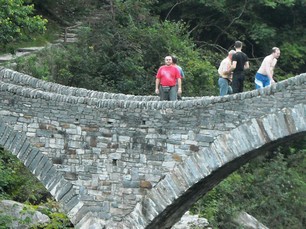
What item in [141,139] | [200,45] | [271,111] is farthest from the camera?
[200,45]

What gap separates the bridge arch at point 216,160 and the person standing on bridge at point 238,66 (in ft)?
3.72

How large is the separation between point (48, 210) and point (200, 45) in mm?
12227

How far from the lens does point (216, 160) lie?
49.1 feet

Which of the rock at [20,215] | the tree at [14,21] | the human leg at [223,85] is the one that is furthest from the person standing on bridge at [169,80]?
the tree at [14,21]

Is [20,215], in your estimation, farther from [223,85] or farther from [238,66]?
[238,66]

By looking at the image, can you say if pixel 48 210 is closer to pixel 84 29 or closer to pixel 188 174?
pixel 188 174

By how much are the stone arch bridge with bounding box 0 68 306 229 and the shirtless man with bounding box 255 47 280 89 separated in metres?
1.19

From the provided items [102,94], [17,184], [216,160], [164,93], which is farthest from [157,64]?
[216,160]

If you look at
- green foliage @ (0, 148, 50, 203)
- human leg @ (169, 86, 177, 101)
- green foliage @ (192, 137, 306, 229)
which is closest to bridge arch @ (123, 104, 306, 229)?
human leg @ (169, 86, 177, 101)

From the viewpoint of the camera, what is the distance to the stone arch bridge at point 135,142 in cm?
1461

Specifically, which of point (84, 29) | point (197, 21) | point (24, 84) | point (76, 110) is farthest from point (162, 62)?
point (76, 110)

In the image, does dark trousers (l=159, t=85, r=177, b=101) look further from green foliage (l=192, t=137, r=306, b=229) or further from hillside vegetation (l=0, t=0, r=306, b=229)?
green foliage (l=192, t=137, r=306, b=229)

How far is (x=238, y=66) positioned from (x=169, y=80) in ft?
3.81

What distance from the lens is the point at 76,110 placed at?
1570cm
